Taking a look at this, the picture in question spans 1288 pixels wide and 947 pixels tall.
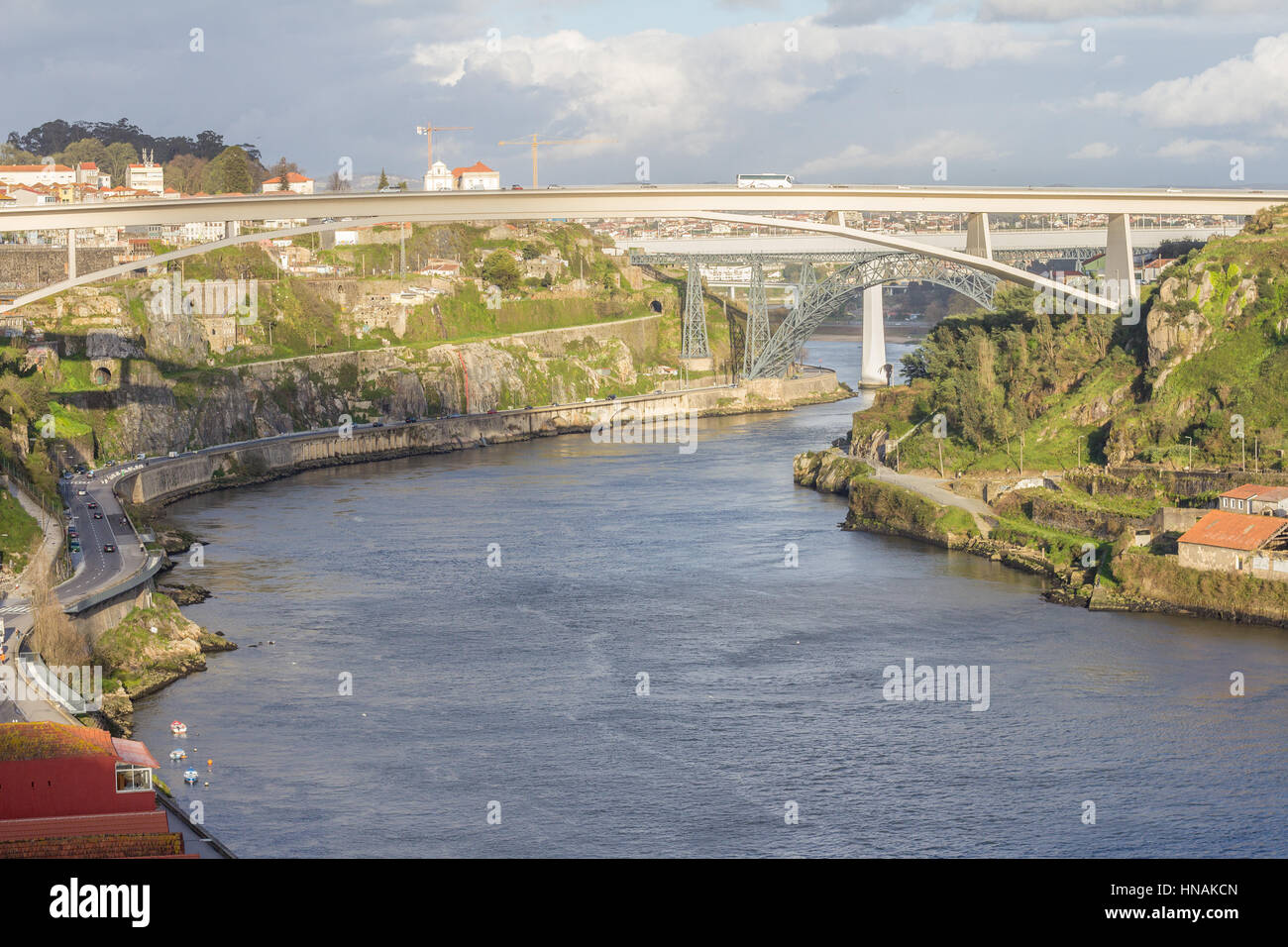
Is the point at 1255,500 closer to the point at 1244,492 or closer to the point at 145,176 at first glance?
the point at 1244,492

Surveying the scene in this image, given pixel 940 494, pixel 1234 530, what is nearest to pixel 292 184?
pixel 940 494

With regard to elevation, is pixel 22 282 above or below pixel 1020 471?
above

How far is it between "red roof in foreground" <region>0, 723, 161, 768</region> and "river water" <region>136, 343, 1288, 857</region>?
6.25 feet

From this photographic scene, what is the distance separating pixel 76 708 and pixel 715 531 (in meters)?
22.6

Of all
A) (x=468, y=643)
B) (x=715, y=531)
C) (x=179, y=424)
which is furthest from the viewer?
(x=179, y=424)

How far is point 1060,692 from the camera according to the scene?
94.1 feet

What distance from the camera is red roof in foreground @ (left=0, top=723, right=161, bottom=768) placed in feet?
64.3

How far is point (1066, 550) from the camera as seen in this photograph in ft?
132

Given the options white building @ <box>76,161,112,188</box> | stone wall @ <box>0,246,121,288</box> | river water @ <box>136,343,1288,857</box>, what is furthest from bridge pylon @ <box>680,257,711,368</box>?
river water @ <box>136,343,1288,857</box>

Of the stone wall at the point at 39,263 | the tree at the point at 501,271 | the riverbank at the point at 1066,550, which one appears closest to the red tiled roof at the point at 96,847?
the riverbank at the point at 1066,550

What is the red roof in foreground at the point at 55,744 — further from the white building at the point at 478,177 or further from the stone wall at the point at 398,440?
the white building at the point at 478,177

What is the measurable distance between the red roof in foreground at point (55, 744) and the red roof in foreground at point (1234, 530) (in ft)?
80.9
